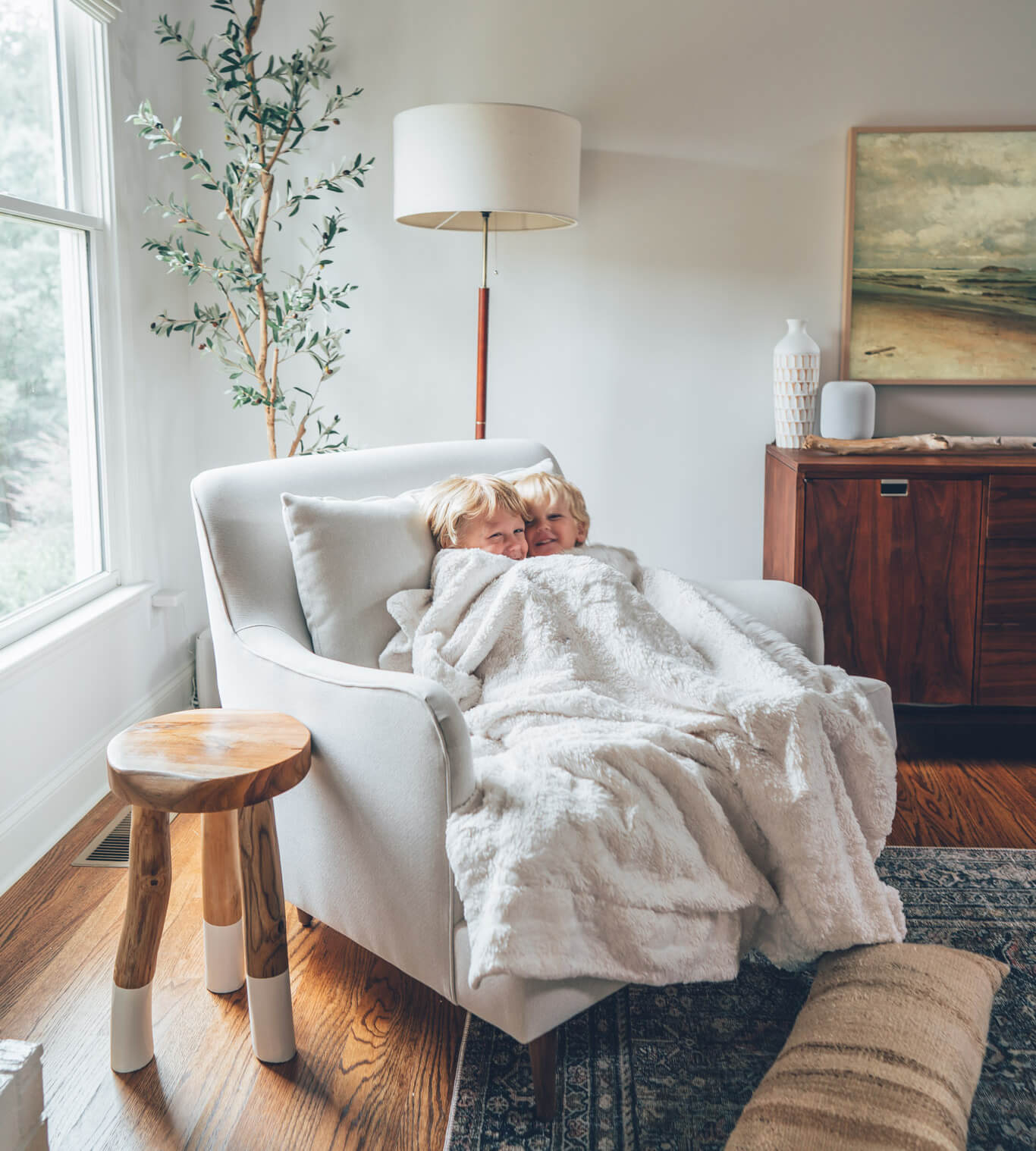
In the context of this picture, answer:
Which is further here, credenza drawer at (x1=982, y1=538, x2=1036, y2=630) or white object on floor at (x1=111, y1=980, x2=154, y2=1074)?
credenza drawer at (x1=982, y1=538, x2=1036, y2=630)

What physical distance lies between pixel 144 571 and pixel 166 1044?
5.10ft

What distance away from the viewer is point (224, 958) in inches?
68.2

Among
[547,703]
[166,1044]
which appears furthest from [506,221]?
[166,1044]

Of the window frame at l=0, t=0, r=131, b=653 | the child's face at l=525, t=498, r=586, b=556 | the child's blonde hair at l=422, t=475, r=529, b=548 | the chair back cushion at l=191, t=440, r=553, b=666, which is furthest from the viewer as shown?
the window frame at l=0, t=0, r=131, b=653

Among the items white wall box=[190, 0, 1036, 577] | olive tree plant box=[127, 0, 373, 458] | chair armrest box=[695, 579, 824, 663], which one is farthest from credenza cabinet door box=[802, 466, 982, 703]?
olive tree plant box=[127, 0, 373, 458]

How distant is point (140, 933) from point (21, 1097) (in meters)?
0.49

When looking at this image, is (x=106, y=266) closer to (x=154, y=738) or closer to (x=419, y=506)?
(x=419, y=506)

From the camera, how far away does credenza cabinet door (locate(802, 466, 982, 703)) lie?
8.95 feet

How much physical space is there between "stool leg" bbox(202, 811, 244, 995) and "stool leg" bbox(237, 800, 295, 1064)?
0.45 ft

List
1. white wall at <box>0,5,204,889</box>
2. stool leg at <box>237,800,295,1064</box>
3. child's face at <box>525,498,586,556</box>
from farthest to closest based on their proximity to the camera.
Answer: white wall at <box>0,5,204,889</box>
child's face at <box>525,498,586,556</box>
stool leg at <box>237,800,295,1064</box>

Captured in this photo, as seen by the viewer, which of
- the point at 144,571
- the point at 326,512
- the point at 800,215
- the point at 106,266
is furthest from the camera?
the point at 800,215

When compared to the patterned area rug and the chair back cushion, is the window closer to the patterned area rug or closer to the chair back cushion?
the chair back cushion

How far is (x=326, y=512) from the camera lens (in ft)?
6.07

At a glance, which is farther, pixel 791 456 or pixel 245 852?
pixel 791 456
